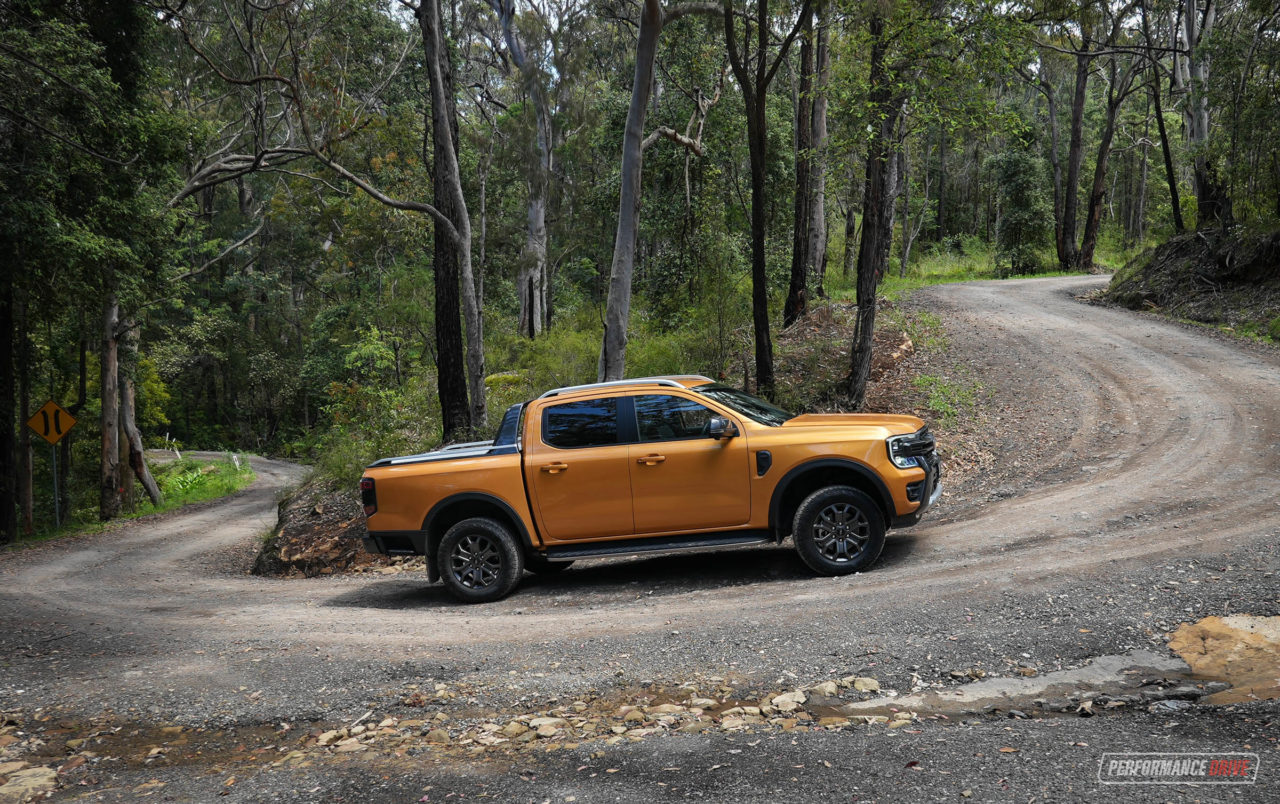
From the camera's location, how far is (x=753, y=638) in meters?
5.89

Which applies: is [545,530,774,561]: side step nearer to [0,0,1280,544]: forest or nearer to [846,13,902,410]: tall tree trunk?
[0,0,1280,544]: forest

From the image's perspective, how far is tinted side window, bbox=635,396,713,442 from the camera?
7.59 m

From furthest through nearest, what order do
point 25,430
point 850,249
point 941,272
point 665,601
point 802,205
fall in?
point 941,272 → point 850,249 → point 25,430 → point 802,205 → point 665,601

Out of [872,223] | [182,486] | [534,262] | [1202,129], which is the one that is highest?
[1202,129]

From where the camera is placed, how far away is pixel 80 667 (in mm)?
6875

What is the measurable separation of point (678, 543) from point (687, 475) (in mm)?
623

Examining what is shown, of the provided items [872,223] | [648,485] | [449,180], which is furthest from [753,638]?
[449,180]

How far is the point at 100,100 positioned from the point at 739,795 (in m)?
16.0

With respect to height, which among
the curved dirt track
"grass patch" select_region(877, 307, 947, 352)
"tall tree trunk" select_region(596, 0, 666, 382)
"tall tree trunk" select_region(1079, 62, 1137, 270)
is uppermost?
"tall tree trunk" select_region(1079, 62, 1137, 270)

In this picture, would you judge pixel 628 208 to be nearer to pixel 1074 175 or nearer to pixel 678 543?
pixel 678 543

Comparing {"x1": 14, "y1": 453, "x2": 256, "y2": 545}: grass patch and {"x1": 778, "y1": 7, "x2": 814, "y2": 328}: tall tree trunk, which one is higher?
{"x1": 778, "y1": 7, "x2": 814, "y2": 328}: tall tree trunk

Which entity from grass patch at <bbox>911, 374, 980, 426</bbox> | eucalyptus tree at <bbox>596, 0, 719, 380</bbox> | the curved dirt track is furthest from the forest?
the curved dirt track
